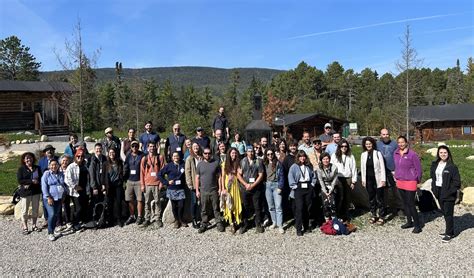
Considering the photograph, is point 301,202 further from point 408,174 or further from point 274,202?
point 408,174

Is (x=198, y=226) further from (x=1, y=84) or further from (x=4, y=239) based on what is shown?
(x=1, y=84)

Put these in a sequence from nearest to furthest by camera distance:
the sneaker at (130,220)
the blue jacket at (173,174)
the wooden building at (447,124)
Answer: the blue jacket at (173,174)
the sneaker at (130,220)
the wooden building at (447,124)

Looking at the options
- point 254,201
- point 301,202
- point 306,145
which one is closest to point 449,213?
point 301,202

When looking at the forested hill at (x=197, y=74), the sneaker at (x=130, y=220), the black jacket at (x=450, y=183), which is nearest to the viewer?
the black jacket at (x=450, y=183)

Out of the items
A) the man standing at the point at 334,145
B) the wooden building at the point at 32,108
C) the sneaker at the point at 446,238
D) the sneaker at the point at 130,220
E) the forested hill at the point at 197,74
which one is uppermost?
the forested hill at the point at 197,74

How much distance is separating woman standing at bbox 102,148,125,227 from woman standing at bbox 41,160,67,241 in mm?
828

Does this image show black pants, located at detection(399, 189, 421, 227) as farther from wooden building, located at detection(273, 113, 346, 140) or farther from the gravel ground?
wooden building, located at detection(273, 113, 346, 140)

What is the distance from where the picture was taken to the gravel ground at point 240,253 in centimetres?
555

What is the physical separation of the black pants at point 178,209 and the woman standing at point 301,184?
89.0 inches

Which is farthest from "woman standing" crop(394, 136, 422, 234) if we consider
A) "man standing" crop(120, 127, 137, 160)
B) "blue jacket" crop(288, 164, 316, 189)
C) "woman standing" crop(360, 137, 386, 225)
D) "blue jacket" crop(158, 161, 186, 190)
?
"man standing" crop(120, 127, 137, 160)

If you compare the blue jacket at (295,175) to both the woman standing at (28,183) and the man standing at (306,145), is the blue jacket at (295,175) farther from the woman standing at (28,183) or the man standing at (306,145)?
the woman standing at (28,183)

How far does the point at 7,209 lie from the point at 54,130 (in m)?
21.0

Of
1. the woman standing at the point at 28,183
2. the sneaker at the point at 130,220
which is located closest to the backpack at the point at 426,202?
A: the sneaker at the point at 130,220

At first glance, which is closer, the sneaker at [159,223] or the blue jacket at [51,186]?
the blue jacket at [51,186]
